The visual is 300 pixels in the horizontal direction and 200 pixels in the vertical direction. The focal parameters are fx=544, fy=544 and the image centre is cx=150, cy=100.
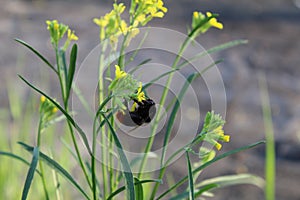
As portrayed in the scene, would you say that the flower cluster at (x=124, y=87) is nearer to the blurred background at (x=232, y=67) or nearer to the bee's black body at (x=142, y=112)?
the bee's black body at (x=142, y=112)

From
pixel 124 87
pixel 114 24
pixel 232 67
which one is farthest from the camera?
pixel 232 67

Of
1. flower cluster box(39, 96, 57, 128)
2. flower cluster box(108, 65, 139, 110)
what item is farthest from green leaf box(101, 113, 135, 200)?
flower cluster box(39, 96, 57, 128)

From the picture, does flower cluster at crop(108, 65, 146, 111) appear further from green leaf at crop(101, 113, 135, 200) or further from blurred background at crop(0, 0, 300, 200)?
blurred background at crop(0, 0, 300, 200)

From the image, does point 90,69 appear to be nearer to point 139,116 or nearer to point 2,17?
point 2,17

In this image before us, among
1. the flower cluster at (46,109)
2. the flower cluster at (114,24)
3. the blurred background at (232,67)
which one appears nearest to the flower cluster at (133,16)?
the flower cluster at (114,24)

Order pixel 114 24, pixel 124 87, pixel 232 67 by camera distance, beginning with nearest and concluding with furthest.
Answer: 1. pixel 124 87
2. pixel 114 24
3. pixel 232 67

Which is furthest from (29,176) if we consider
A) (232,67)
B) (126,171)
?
(232,67)

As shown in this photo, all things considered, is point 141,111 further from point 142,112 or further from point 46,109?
point 46,109

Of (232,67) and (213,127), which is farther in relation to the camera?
(232,67)

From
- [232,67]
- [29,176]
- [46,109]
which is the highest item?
[232,67]
